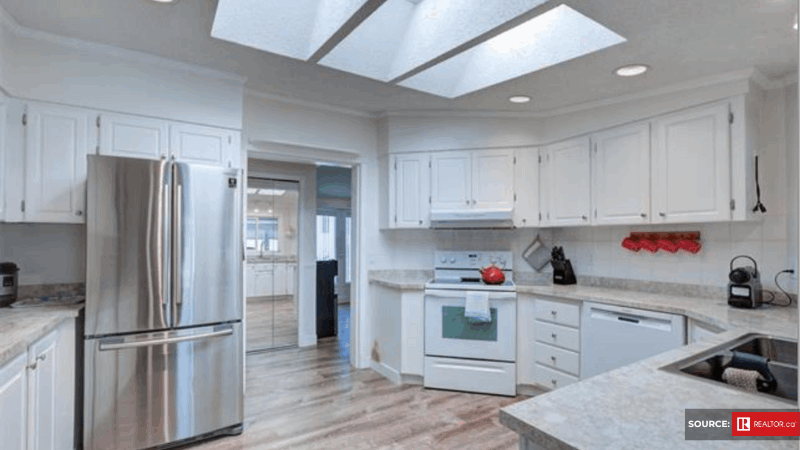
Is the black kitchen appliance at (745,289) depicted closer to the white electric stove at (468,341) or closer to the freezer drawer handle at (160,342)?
the white electric stove at (468,341)

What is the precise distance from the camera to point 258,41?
2.45m

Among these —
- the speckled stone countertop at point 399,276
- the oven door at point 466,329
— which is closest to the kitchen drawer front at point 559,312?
the oven door at point 466,329

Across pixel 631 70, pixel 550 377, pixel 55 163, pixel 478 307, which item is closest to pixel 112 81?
pixel 55 163

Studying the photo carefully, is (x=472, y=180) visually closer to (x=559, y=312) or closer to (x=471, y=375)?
(x=559, y=312)

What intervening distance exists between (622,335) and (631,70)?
5.51 feet

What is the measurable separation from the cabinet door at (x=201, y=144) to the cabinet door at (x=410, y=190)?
1.49 metres

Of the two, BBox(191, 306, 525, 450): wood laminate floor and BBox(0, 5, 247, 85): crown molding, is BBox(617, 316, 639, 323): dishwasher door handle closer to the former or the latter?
BBox(191, 306, 525, 450): wood laminate floor

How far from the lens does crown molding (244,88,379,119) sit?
3.36 m

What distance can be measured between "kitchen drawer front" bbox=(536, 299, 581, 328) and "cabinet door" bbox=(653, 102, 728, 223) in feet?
2.74

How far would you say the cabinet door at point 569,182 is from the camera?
335cm

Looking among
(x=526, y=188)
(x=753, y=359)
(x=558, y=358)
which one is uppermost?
(x=526, y=188)

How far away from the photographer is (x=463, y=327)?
3.42m

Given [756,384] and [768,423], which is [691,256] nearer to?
[756,384]

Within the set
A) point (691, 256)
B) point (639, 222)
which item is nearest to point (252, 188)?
point (639, 222)
